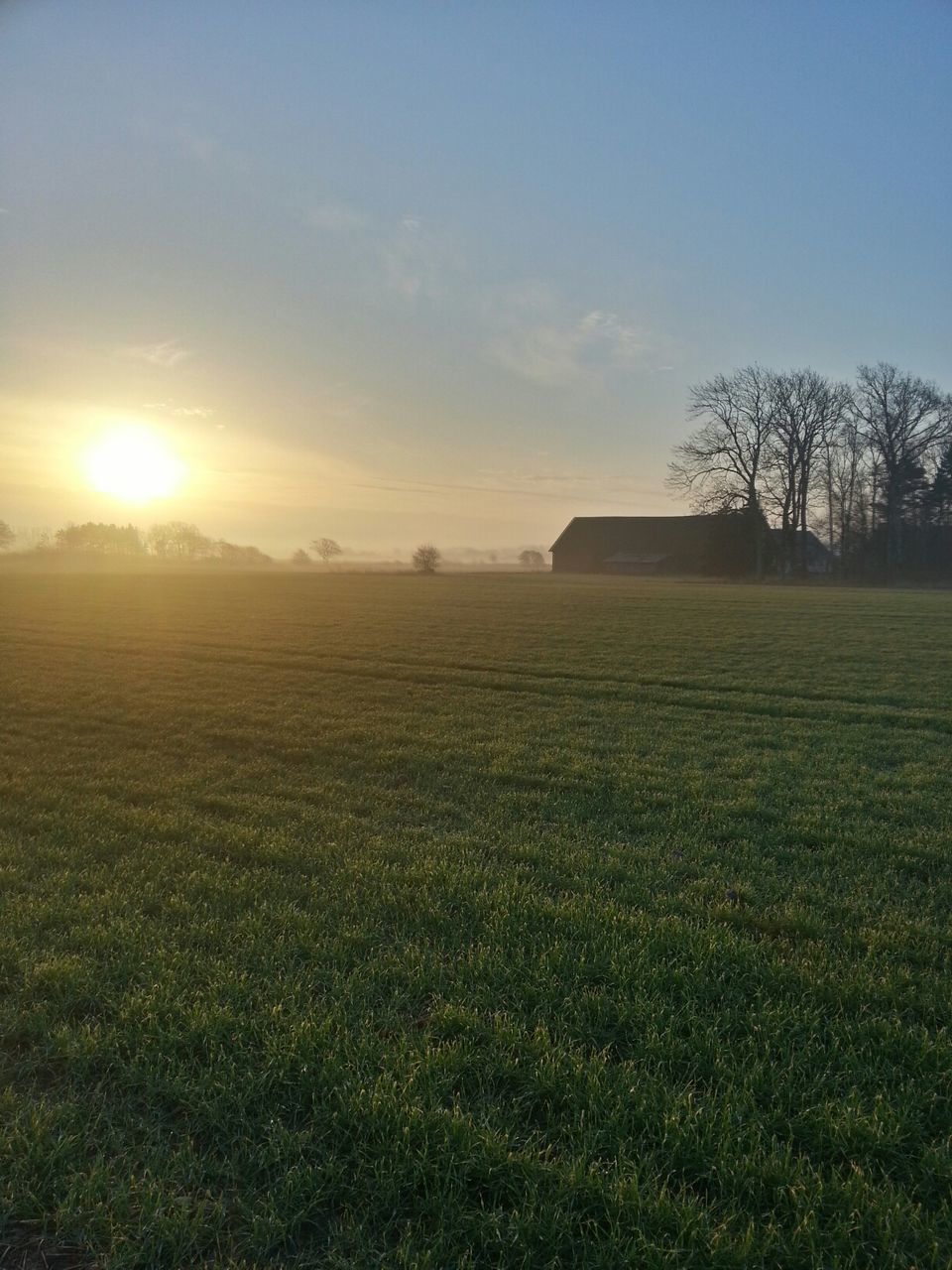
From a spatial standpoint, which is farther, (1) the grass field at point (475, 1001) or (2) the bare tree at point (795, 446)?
(2) the bare tree at point (795, 446)

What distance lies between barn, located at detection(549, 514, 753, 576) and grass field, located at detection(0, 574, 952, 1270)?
5842 centimetres

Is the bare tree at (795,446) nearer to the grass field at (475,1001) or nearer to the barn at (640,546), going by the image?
the barn at (640,546)

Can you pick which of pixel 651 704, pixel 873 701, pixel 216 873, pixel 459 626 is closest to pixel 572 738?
pixel 651 704

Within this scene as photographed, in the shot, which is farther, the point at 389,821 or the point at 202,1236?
the point at 389,821

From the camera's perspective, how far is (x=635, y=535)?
76.2 m

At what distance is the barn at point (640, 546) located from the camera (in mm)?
66250

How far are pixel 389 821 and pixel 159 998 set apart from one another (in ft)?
8.88

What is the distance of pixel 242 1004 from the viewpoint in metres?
3.37

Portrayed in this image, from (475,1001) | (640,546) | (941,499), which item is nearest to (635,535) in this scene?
(640,546)

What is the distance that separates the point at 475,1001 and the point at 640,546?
7499 cm

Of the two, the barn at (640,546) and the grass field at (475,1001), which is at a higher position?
the barn at (640,546)

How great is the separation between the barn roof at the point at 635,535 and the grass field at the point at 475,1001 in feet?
218

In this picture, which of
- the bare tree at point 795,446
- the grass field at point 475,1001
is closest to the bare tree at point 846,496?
the bare tree at point 795,446

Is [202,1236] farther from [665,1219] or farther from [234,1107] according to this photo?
[665,1219]
